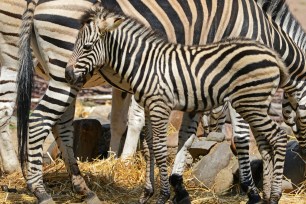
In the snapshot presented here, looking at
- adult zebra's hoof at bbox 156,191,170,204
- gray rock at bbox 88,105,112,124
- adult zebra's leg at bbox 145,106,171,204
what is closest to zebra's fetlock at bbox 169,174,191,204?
adult zebra's hoof at bbox 156,191,170,204

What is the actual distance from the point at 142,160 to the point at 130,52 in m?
2.52

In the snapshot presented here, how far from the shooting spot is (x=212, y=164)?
906cm

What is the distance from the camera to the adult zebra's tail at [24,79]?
26.5ft

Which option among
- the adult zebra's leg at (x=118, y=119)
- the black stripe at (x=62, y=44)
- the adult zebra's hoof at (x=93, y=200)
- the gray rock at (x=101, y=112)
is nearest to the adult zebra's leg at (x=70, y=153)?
the adult zebra's hoof at (x=93, y=200)

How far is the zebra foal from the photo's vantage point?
749 centimetres

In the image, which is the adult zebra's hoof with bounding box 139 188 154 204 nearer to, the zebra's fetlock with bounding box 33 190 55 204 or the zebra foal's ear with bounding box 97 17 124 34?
the zebra's fetlock with bounding box 33 190 55 204

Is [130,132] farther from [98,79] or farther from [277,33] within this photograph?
[277,33]

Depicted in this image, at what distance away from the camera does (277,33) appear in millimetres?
8789

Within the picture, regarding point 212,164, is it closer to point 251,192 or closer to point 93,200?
point 251,192

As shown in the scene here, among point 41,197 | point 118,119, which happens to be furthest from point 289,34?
point 41,197

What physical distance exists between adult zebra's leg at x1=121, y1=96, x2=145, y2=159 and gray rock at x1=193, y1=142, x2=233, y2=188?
1118 millimetres

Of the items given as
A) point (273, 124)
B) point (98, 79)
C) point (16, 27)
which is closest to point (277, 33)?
point (273, 124)

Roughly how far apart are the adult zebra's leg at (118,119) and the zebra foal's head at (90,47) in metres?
2.83

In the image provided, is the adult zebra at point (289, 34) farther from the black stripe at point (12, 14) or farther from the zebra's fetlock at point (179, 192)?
the black stripe at point (12, 14)
